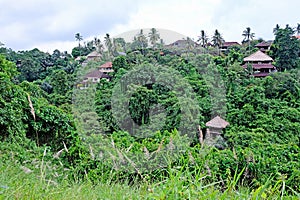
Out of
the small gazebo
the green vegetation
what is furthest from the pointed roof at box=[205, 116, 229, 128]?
the green vegetation

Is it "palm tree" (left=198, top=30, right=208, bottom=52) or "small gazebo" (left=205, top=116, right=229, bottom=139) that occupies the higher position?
"palm tree" (left=198, top=30, right=208, bottom=52)

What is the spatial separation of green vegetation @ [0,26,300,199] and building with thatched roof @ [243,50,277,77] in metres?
0.55

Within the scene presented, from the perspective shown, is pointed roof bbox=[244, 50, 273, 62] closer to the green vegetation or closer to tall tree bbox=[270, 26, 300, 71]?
tall tree bbox=[270, 26, 300, 71]

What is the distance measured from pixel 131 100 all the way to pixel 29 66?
10513 mm

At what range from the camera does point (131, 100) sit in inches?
320

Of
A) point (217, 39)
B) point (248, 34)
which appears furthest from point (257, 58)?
point (248, 34)

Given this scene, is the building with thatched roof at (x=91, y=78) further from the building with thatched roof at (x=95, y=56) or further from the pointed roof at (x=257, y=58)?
the pointed roof at (x=257, y=58)

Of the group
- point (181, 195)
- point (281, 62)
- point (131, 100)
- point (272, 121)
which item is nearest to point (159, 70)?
point (131, 100)

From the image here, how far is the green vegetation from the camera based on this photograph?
53.0 inches

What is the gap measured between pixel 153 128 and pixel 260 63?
33.5 ft

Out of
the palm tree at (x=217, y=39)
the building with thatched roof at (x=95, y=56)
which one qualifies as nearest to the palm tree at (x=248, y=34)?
the palm tree at (x=217, y=39)

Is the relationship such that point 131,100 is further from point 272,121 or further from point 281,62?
point 281,62

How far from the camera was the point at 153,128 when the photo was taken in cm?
838

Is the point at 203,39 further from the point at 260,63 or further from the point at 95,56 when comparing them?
the point at 95,56
